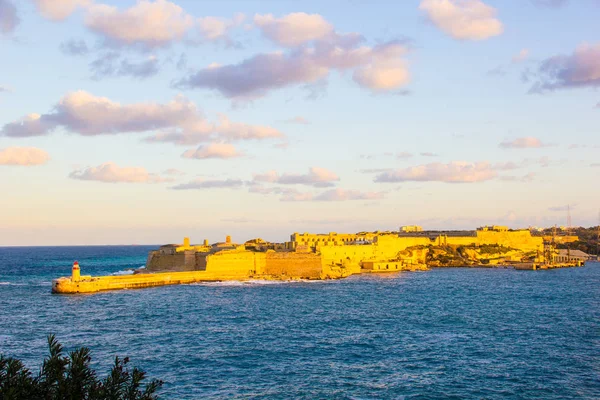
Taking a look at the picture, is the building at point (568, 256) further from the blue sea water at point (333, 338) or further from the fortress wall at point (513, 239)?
the blue sea water at point (333, 338)

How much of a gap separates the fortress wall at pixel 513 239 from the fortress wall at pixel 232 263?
53988 millimetres

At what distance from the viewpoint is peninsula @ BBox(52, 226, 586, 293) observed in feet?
205

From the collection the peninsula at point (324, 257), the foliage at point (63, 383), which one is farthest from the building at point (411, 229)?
the foliage at point (63, 383)

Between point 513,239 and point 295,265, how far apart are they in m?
57.9

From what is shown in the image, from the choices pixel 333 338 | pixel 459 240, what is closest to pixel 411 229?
pixel 459 240

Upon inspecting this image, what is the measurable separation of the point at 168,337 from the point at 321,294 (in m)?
22.8

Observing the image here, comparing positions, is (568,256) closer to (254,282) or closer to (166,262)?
(254,282)

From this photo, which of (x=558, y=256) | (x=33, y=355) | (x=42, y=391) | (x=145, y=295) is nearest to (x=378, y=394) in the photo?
(x=42, y=391)

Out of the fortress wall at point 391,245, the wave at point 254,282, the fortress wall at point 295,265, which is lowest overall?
the wave at point 254,282

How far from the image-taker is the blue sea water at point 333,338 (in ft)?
78.1

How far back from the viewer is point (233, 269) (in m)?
68.1

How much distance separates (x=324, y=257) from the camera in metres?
75.0

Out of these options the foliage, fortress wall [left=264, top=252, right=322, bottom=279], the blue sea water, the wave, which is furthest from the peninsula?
the foliage

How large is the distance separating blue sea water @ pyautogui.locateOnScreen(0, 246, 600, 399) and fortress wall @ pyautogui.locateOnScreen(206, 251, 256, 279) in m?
8.86
